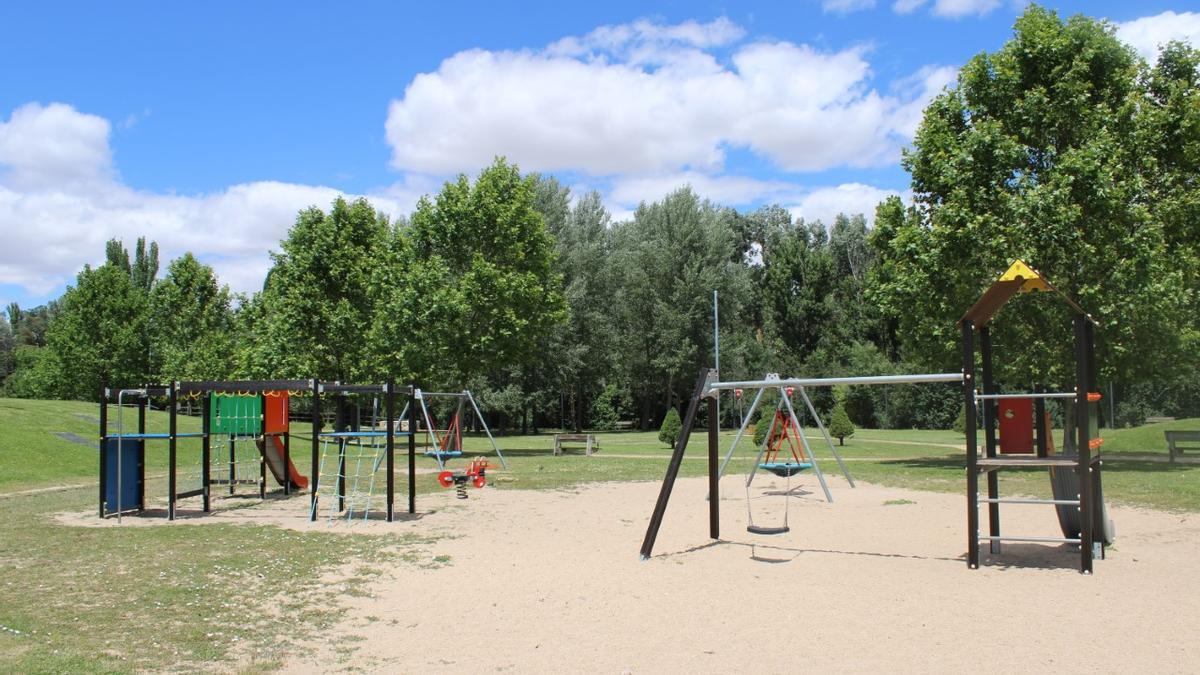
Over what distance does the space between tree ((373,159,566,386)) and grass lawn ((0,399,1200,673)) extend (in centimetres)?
739

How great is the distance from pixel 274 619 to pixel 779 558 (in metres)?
5.25

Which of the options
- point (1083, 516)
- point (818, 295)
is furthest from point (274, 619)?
point (818, 295)

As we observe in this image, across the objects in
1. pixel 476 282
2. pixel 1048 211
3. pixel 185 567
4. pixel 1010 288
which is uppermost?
pixel 1048 211

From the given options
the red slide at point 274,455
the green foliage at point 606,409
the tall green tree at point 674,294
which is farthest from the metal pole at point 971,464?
the green foliage at point 606,409

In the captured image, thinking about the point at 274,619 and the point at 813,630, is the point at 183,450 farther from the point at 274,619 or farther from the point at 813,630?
the point at 813,630

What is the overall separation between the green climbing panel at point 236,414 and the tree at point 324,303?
55.9ft

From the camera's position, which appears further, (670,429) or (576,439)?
(670,429)

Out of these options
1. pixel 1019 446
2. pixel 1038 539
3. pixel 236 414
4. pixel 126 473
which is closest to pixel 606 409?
pixel 236 414

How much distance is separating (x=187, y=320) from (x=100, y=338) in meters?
7.99

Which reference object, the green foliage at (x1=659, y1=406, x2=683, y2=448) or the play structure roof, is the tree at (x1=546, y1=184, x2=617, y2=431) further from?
the play structure roof

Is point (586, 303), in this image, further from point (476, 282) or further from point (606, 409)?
point (476, 282)

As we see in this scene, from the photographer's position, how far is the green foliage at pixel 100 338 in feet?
159

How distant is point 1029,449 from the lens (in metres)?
9.35

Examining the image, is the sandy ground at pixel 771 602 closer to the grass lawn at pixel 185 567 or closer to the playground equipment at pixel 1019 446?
the playground equipment at pixel 1019 446
